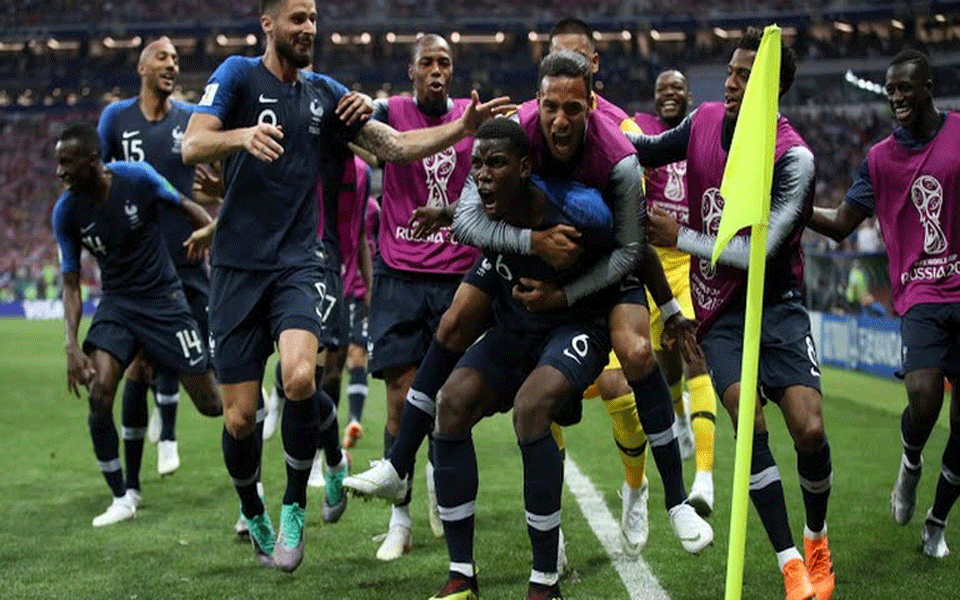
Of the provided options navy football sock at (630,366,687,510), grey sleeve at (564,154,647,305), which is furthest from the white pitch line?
grey sleeve at (564,154,647,305)

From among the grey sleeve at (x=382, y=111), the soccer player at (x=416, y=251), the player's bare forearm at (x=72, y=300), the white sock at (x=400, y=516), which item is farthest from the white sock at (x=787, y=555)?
the player's bare forearm at (x=72, y=300)

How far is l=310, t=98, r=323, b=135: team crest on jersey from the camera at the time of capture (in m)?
6.18

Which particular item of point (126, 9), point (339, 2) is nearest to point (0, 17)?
point (126, 9)

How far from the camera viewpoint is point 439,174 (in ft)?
24.3

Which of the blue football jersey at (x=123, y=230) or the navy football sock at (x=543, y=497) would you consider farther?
the blue football jersey at (x=123, y=230)

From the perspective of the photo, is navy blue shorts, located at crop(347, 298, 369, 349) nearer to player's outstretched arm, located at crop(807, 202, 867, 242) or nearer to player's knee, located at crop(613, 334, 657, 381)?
player's outstretched arm, located at crop(807, 202, 867, 242)

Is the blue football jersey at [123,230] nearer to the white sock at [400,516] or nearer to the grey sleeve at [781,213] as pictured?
the white sock at [400,516]

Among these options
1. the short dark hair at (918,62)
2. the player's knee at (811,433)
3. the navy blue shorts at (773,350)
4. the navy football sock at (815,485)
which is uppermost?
the short dark hair at (918,62)

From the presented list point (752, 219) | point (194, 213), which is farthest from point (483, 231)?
point (194, 213)

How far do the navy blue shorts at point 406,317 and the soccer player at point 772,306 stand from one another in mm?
1819

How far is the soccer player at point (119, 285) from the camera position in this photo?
7875mm

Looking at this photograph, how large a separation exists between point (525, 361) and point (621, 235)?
0.67 m

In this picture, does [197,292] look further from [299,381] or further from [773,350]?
[773,350]

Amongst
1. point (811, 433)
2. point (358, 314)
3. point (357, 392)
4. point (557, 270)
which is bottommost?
point (357, 392)
